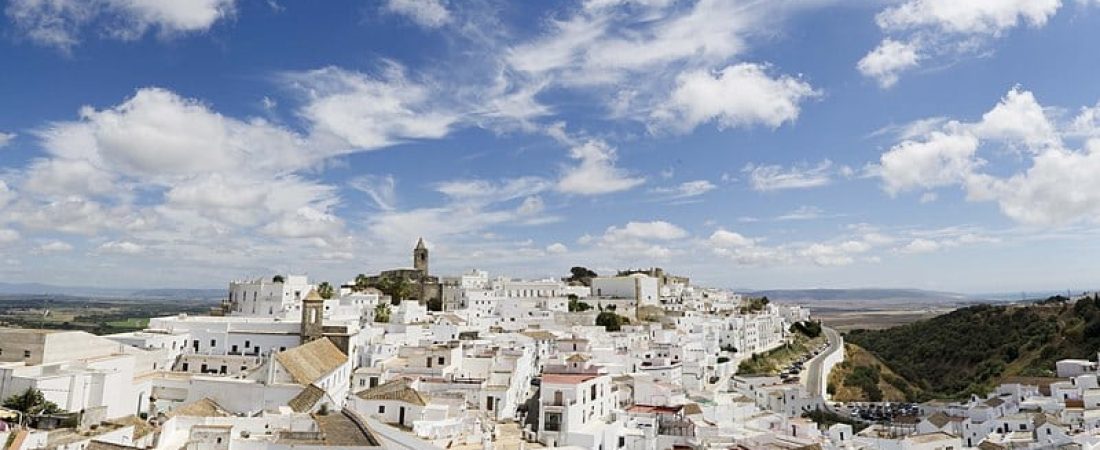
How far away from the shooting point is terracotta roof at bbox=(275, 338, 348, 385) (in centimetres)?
2188

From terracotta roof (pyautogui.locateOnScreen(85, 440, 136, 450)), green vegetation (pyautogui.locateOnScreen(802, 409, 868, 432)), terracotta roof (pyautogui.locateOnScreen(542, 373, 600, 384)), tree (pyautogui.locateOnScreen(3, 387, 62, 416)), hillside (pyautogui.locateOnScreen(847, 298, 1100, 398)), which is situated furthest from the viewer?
hillside (pyautogui.locateOnScreen(847, 298, 1100, 398))

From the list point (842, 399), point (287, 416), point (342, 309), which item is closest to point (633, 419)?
point (287, 416)

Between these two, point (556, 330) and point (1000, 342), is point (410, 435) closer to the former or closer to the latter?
point (556, 330)

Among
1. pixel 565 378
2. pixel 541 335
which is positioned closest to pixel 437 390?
pixel 565 378

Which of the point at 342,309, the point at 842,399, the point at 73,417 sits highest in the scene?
the point at 342,309

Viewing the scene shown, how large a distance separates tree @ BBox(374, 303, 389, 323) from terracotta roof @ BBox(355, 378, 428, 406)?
19.0 meters

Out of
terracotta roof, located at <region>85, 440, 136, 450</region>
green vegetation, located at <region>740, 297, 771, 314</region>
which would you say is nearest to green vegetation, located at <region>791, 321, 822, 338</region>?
green vegetation, located at <region>740, 297, 771, 314</region>

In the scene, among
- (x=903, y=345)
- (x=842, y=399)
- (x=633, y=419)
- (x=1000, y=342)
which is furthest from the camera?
(x=903, y=345)

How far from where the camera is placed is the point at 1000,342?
193 ft

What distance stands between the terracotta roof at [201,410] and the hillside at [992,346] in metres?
43.1

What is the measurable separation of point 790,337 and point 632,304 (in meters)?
17.7

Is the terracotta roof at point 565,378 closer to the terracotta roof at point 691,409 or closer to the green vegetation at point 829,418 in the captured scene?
the terracotta roof at point 691,409

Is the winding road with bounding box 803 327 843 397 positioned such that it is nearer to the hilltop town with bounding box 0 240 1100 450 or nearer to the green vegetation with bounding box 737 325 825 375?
the hilltop town with bounding box 0 240 1100 450

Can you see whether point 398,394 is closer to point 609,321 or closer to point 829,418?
point 829,418
